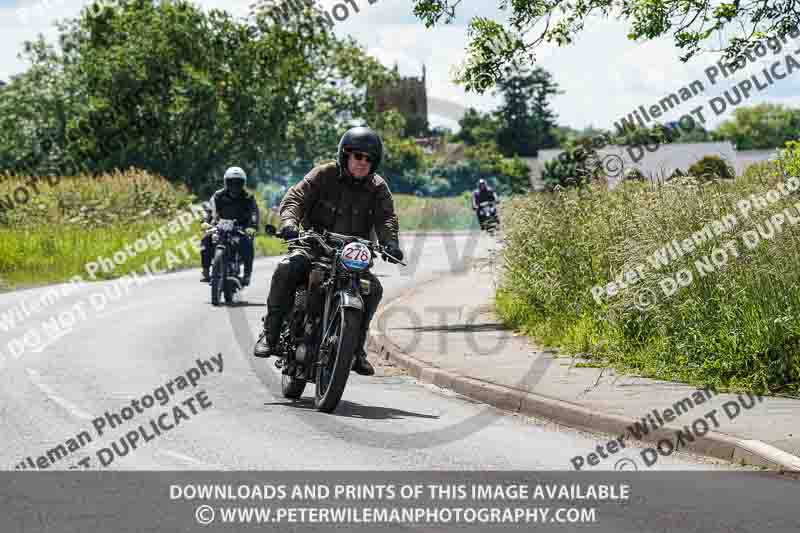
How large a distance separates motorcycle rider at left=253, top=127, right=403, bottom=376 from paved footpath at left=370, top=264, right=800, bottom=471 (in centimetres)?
154

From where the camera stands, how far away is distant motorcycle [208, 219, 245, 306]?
65.6 ft

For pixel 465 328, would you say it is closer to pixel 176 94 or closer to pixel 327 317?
pixel 327 317

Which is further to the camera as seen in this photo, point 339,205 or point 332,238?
point 339,205

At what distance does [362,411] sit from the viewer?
34.1 feet

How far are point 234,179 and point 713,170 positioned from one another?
8211mm

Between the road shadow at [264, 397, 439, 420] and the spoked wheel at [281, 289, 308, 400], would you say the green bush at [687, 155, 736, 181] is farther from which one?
the spoked wheel at [281, 289, 308, 400]

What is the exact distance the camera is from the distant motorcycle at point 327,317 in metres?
9.66

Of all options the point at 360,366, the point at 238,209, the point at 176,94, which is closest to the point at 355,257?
the point at 360,366

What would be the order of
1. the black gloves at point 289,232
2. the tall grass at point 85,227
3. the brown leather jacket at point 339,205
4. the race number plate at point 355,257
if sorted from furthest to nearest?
the tall grass at point 85,227, the brown leather jacket at point 339,205, the black gloves at point 289,232, the race number plate at point 355,257

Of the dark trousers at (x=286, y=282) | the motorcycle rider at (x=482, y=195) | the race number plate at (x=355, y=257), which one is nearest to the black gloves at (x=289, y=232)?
the dark trousers at (x=286, y=282)

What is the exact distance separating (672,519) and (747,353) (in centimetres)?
445

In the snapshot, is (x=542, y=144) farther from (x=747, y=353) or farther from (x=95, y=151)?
(x=747, y=353)

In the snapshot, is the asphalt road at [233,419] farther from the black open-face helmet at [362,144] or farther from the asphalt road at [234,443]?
the black open-face helmet at [362,144]

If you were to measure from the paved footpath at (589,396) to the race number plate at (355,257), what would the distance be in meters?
1.85
